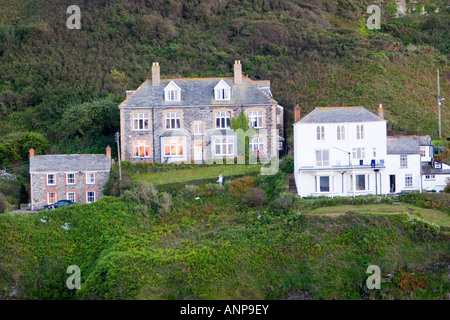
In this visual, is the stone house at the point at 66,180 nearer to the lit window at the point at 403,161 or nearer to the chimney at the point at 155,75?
the chimney at the point at 155,75

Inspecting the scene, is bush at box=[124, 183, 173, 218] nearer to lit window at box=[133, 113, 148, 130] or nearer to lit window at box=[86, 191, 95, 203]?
lit window at box=[86, 191, 95, 203]

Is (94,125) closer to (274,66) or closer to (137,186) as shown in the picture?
(137,186)

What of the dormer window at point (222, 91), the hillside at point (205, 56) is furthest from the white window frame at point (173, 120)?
the hillside at point (205, 56)

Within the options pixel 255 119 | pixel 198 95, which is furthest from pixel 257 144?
pixel 198 95

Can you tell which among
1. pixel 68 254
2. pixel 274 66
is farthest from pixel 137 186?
pixel 274 66

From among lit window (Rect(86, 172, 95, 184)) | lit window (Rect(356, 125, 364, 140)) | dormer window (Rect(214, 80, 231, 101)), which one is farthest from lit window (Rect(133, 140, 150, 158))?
lit window (Rect(356, 125, 364, 140))
